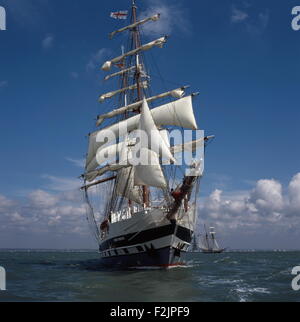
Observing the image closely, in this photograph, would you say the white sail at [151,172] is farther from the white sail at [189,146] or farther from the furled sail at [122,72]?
the furled sail at [122,72]

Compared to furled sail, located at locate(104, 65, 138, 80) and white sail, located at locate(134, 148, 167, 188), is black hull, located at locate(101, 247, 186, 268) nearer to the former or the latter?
white sail, located at locate(134, 148, 167, 188)

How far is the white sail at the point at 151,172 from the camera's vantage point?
118ft

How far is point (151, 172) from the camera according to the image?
36.1 meters

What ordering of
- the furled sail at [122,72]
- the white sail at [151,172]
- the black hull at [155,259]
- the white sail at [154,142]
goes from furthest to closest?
the furled sail at [122,72]
the white sail at [154,142]
the white sail at [151,172]
the black hull at [155,259]

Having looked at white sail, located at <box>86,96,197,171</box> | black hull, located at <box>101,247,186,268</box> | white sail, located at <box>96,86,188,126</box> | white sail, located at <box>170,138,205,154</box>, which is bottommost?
black hull, located at <box>101,247,186,268</box>

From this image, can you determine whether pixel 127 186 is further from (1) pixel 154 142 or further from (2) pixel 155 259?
(2) pixel 155 259

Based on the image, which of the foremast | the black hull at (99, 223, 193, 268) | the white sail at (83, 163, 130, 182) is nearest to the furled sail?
the foremast

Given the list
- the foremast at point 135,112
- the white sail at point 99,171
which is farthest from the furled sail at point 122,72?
the white sail at point 99,171

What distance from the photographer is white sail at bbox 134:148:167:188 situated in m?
36.0

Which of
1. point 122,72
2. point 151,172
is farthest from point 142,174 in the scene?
point 122,72

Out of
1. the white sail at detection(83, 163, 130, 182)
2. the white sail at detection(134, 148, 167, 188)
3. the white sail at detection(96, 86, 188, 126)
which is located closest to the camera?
the white sail at detection(134, 148, 167, 188)

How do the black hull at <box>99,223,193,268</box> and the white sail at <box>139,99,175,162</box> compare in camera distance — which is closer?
the black hull at <box>99,223,193,268</box>
